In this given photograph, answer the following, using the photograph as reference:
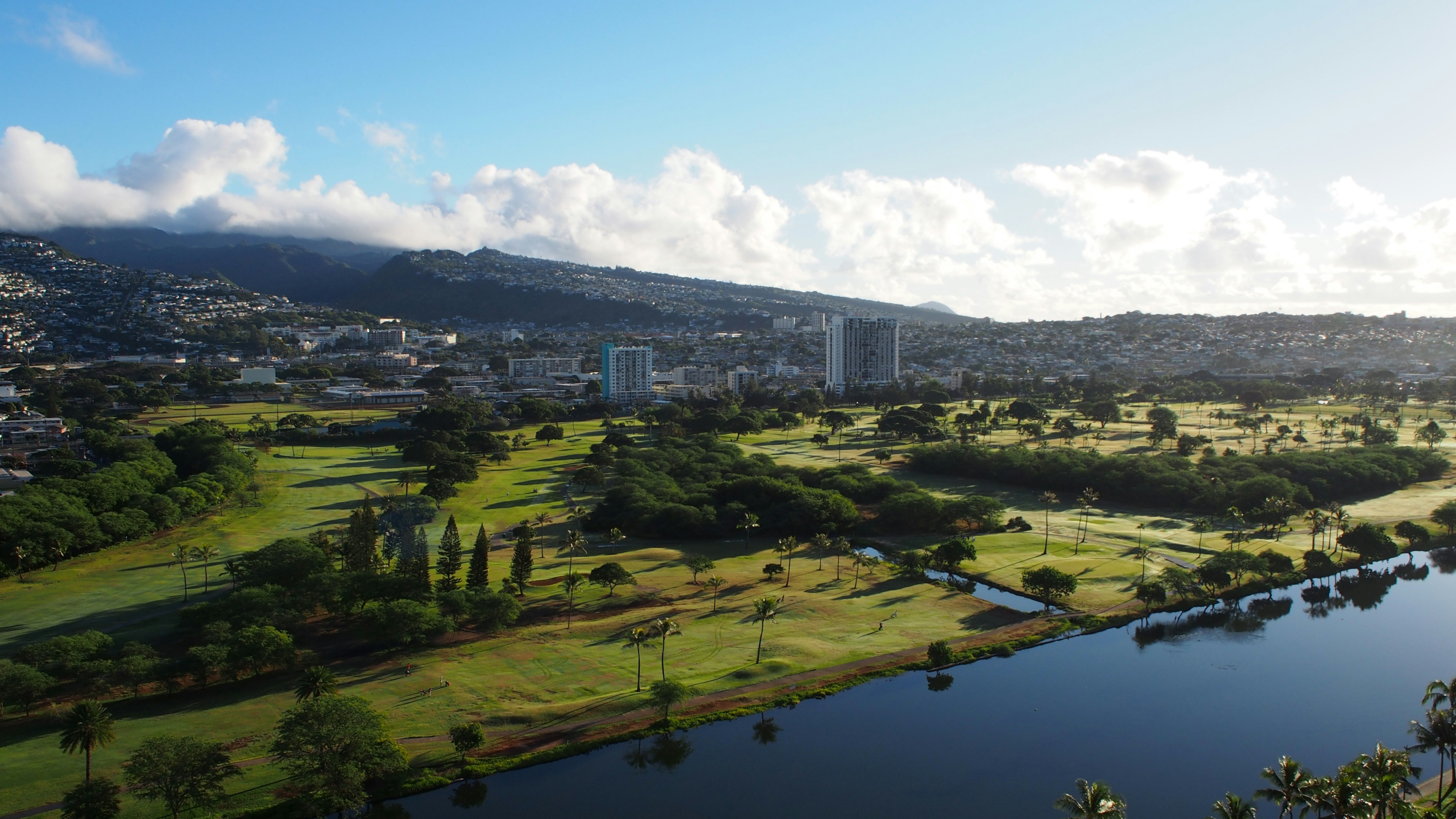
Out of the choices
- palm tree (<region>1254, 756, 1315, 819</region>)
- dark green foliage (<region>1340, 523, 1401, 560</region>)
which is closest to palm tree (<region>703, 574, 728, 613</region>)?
palm tree (<region>1254, 756, 1315, 819</region>)

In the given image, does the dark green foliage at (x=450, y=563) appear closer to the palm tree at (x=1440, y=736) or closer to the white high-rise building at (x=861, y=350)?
the palm tree at (x=1440, y=736)

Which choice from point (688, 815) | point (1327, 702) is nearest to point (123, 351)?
point (688, 815)

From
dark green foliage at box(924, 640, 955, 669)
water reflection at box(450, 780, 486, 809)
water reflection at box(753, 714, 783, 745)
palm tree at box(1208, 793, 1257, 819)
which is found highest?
palm tree at box(1208, 793, 1257, 819)

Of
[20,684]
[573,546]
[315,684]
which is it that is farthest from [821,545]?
[20,684]

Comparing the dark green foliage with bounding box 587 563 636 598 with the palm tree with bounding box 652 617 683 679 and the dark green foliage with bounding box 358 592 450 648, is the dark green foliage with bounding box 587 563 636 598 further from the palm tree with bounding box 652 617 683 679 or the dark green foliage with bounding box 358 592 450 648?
the dark green foliage with bounding box 358 592 450 648

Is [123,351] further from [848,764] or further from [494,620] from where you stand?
[848,764]

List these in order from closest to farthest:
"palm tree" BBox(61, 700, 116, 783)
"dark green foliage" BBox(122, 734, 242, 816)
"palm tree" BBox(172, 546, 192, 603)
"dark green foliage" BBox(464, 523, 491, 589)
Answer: "dark green foliage" BBox(122, 734, 242, 816) → "palm tree" BBox(61, 700, 116, 783) → "dark green foliage" BBox(464, 523, 491, 589) → "palm tree" BBox(172, 546, 192, 603)

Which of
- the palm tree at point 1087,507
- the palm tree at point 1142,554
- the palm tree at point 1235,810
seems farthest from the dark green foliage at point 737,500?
the palm tree at point 1235,810
